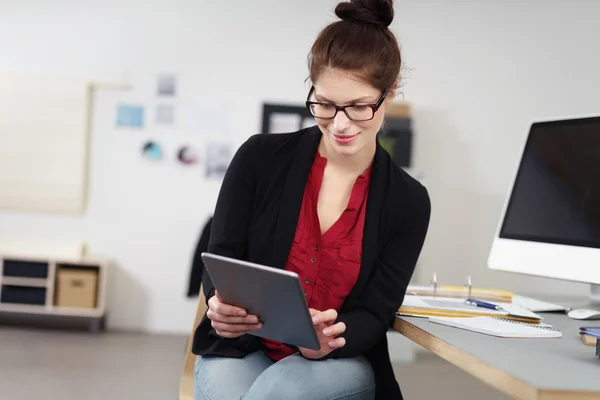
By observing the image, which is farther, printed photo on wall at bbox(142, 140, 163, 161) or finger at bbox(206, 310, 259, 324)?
printed photo on wall at bbox(142, 140, 163, 161)

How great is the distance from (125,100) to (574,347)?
14.9 feet

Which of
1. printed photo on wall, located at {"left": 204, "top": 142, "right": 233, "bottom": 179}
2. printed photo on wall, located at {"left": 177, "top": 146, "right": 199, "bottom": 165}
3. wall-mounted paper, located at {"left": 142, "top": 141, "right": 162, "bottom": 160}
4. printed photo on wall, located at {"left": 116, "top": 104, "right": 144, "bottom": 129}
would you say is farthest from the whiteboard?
printed photo on wall, located at {"left": 204, "top": 142, "right": 233, "bottom": 179}

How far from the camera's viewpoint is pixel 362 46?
147 centimetres

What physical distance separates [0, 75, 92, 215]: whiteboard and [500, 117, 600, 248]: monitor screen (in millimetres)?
3945

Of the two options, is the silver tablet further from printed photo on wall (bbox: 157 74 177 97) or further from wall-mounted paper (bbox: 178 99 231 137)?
printed photo on wall (bbox: 157 74 177 97)

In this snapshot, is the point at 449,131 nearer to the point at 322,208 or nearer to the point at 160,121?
the point at 160,121

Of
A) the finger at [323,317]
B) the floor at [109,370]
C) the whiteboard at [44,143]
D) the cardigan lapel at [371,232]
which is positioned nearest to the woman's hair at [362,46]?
the cardigan lapel at [371,232]

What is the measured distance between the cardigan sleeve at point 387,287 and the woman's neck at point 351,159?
13 cm

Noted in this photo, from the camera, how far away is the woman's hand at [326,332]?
133cm

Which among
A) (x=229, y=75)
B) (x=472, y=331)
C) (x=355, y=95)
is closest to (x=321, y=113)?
(x=355, y=95)

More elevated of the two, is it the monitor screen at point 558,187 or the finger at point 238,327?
the monitor screen at point 558,187

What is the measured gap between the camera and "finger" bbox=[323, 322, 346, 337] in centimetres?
135

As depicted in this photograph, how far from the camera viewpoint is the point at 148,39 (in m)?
→ 5.36

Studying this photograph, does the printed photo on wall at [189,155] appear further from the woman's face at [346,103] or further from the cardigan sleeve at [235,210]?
the woman's face at [346,103]
